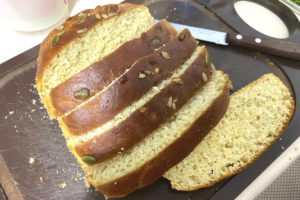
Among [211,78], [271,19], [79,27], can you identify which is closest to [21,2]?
[79,27]

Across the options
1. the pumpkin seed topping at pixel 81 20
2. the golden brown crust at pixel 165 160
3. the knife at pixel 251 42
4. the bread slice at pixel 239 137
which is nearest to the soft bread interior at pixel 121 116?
the golden brown crust at pixel 165 160

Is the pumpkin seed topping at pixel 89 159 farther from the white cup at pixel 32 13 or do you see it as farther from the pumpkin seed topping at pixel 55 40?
the white cup at pixel 32 13

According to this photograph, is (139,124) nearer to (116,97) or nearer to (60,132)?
(116,97)

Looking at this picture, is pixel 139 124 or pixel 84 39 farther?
pixel 84 39

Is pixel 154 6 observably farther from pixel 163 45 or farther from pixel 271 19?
pixel 271 19

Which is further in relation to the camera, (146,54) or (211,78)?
(211,78)

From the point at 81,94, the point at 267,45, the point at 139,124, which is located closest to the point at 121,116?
the point at 139,124

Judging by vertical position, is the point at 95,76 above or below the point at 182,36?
below
